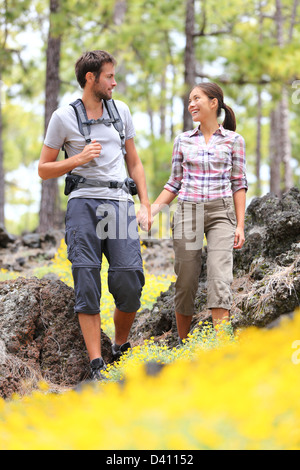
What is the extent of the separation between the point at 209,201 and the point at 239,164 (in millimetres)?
382

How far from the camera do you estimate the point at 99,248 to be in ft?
13.9

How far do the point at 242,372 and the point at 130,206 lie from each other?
261cm

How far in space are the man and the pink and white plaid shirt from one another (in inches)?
18.0

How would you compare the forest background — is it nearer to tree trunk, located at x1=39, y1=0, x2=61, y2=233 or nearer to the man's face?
tree trunk, located at x1=39, y1=0, x2=61, y2=233

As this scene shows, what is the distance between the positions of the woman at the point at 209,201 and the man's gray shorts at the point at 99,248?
36cm

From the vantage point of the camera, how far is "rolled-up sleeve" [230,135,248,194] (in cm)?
444

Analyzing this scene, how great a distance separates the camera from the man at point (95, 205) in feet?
13.5

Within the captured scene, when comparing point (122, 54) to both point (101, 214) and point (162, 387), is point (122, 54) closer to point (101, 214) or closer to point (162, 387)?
point (101, 214)

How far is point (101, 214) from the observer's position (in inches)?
164

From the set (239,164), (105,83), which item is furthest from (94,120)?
(239,164)

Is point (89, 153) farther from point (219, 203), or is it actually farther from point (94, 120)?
point (219, 203)

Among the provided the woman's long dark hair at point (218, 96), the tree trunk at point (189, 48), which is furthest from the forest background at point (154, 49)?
the woman's long dark hair at point (218, 96)

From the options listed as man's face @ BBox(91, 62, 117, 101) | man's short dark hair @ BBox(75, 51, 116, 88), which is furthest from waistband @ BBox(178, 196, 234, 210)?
man's short dark hair @ BBox(75, 51, 116, 88)
